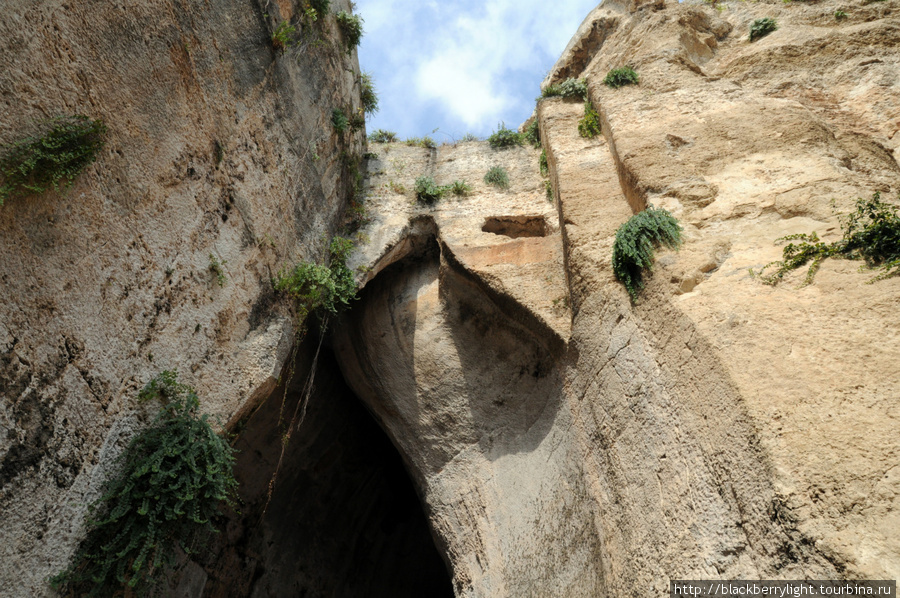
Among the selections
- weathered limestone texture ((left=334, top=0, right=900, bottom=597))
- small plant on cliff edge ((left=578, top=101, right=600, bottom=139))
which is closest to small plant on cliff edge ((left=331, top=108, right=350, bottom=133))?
weathered limestone texture ((left=334, top=0, right=900, bottom=597))

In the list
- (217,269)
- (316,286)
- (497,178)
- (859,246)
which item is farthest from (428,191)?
(859,246)

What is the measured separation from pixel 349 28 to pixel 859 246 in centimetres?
823

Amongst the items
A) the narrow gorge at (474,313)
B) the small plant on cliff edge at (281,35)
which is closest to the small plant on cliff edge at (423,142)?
the narrow gorge at (474,313)

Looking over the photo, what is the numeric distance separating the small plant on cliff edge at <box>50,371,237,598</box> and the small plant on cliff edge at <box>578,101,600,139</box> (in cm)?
635

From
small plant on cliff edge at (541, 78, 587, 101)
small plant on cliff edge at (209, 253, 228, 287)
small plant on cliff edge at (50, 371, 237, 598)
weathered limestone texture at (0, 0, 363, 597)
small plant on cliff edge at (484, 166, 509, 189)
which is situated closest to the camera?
weathered limestone texture at (0, 0, 363, 597)

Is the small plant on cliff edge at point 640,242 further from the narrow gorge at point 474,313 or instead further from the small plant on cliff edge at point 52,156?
the small plant on cliff edge at point 52,156

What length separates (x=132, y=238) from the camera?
16.9 ft

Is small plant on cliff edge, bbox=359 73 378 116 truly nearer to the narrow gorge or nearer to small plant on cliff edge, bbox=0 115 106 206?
the narrow gorge

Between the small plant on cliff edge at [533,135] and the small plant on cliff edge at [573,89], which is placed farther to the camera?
the small plant on cliff edge at [533,135]

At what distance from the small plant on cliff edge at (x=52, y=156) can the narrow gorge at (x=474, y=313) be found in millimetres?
122

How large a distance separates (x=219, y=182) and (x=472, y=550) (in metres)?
5.28

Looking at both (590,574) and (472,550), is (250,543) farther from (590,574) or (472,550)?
(590,574)

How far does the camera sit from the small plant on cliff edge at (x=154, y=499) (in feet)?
14.7

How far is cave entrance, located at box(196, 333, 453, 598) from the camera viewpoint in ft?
28.1
